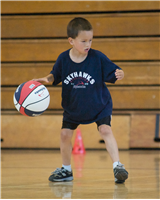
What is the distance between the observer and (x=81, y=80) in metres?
2.20

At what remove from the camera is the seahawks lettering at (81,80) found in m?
2.19

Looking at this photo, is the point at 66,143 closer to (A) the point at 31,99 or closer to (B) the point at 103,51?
(A) the point at 31,99

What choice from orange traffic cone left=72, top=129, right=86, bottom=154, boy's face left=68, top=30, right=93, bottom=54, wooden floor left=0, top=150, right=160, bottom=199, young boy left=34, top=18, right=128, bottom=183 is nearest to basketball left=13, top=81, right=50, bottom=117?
young boy left=34, top=18, right=128, bottom=183

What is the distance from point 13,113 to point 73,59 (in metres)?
2.12

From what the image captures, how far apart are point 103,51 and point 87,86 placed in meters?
1.91

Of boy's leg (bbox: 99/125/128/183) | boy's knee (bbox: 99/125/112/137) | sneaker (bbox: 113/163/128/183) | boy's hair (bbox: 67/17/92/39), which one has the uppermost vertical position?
boy's hair (bbox: 67/17/92/39)

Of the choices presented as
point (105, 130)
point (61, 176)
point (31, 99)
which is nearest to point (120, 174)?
point (105, 130)

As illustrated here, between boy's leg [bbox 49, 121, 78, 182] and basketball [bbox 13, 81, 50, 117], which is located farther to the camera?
boy's leg [bbox 49, 121, 78, 182]

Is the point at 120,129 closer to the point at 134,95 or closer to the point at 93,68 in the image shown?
the point at 134,95

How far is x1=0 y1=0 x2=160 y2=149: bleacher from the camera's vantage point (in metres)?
3.94

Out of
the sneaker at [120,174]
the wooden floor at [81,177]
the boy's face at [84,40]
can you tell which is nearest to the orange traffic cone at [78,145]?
the wooden floor at [81,177]

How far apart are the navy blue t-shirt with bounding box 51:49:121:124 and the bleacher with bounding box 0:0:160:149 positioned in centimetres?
172

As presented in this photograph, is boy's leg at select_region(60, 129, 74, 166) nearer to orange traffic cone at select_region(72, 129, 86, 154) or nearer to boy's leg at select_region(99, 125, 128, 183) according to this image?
boy's leg at select_region(99, 125, 128, 183)

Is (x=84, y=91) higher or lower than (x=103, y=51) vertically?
lower
